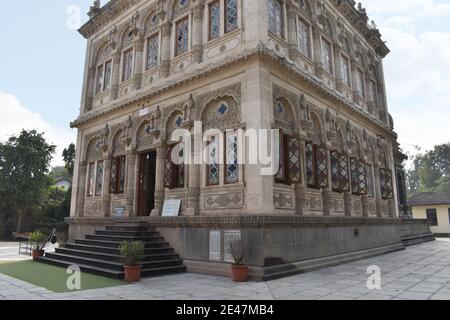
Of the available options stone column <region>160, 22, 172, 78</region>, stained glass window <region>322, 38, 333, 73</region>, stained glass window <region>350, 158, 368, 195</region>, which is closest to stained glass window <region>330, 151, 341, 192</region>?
stained glass window <region>350, 158, 368, 195</region>

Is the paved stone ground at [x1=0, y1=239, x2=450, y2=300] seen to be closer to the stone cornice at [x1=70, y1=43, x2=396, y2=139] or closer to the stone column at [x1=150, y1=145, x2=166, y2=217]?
the stone column at [x1=150, y1=145, x2=166, y2=217]

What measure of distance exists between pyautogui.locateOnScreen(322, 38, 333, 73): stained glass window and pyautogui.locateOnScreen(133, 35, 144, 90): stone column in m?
7.12

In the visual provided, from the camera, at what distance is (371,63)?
59.1ft

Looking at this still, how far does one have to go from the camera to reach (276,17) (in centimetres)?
1068

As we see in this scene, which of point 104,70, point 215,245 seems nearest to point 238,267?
point 215,245

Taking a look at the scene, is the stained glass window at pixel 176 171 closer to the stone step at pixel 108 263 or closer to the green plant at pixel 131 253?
the stone step at pixel 108 263

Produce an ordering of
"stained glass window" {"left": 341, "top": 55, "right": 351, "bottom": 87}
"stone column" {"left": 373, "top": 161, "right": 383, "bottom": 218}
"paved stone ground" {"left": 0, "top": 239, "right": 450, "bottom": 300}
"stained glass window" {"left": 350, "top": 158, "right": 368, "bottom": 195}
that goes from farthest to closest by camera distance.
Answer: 1. "stone column" {"left": 373, "top": 161, "right": 383, "bottom": 218}
2. "stained glass window" {"left": 341, "top": 55, "right": 351, "bottom": 87}
3. "stained glass window" {"left": 350, "top": 158, "right": 368, "bottom": 195}
4. "paved stone ground" {"left": 0, "top": 239, "right": 450, "bottom": 300}

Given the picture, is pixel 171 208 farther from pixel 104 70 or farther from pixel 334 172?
pixel 104 70

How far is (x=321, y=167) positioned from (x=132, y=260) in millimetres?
6474

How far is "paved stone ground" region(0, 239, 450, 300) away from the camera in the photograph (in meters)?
5.98

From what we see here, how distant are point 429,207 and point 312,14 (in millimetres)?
22378

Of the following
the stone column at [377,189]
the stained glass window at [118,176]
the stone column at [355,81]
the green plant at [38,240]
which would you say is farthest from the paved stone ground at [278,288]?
the stone column at [355,81]

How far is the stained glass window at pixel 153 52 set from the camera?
41.9 feet

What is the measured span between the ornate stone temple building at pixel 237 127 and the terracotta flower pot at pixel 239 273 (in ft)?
1.33
